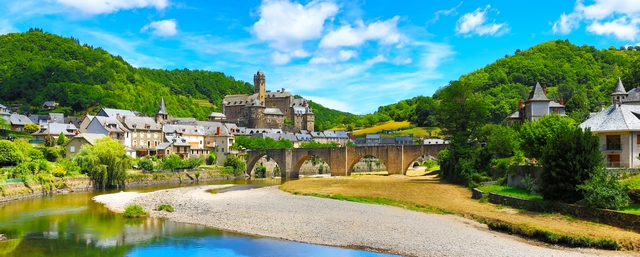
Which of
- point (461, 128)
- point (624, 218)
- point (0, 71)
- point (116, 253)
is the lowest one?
point (116, 253)

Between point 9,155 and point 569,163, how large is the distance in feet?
170

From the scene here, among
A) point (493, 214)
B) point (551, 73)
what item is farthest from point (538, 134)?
point (551, 73)

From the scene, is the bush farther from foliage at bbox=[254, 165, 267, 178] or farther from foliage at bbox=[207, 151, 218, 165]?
foliage at bbox=[207, 151, 218, 165]

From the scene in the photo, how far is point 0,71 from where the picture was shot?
443 feet

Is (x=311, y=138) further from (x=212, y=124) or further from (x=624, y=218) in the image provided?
(x=624, y=218)

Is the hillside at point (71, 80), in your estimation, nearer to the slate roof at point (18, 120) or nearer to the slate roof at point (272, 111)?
the slate roof at point (18, 120)

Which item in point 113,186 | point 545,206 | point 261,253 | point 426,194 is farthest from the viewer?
point 113,186

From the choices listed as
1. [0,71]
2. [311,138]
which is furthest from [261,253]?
[0,71]

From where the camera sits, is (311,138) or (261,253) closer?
(261,253)

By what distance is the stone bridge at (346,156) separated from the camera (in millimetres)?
68625

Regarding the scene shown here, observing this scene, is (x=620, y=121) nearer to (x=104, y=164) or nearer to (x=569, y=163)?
(x=569, y=163)

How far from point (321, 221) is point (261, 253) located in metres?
7.97

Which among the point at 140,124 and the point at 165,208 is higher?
the point at 140,124

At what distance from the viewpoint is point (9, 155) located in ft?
166
